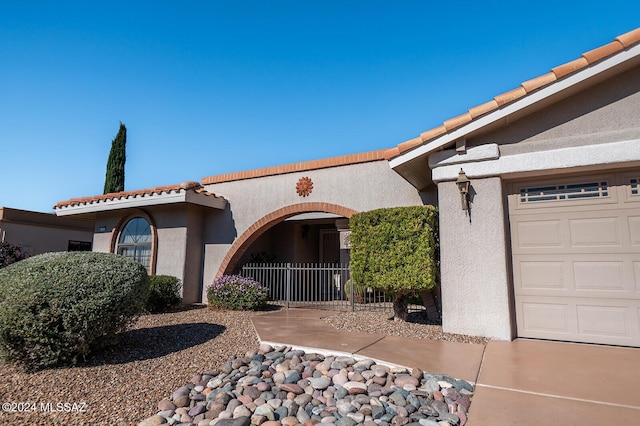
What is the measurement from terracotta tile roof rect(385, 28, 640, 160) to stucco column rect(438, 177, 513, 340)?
3.47 ft

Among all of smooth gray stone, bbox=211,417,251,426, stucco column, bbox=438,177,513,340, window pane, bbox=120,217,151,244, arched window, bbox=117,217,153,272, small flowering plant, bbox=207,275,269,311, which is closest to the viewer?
smooth gray stone, bbox=211,417,251,426

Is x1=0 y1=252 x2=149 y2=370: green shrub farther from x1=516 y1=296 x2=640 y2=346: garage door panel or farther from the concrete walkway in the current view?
x1=516 y1=296 x2=640 y2=346: garage door panel

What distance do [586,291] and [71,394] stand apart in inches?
292

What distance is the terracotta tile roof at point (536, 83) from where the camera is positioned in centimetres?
500

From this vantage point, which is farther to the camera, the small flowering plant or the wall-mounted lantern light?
the small flowering plant

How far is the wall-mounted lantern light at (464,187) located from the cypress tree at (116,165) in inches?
793

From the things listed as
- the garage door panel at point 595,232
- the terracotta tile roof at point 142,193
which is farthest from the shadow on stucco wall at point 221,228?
the garage door panel at point 595,232

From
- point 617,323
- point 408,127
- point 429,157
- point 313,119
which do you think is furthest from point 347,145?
point 617,323

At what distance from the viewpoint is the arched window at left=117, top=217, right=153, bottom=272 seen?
12406mm

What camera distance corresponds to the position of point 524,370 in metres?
4.07

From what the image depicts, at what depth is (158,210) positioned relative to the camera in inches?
475

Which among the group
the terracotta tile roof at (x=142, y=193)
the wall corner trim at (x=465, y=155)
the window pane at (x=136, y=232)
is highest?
the terracotta tile roof at (x=142, y=193)

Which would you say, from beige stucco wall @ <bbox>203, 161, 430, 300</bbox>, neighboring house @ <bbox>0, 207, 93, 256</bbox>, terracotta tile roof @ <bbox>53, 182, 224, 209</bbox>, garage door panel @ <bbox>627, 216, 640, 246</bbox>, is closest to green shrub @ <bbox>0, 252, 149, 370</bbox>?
terracotta tile roof @ <bbox>53, 182, 224, 209</bbox>

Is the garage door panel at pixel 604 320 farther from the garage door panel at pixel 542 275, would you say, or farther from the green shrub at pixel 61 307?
the green shrub at pixel 61 307
